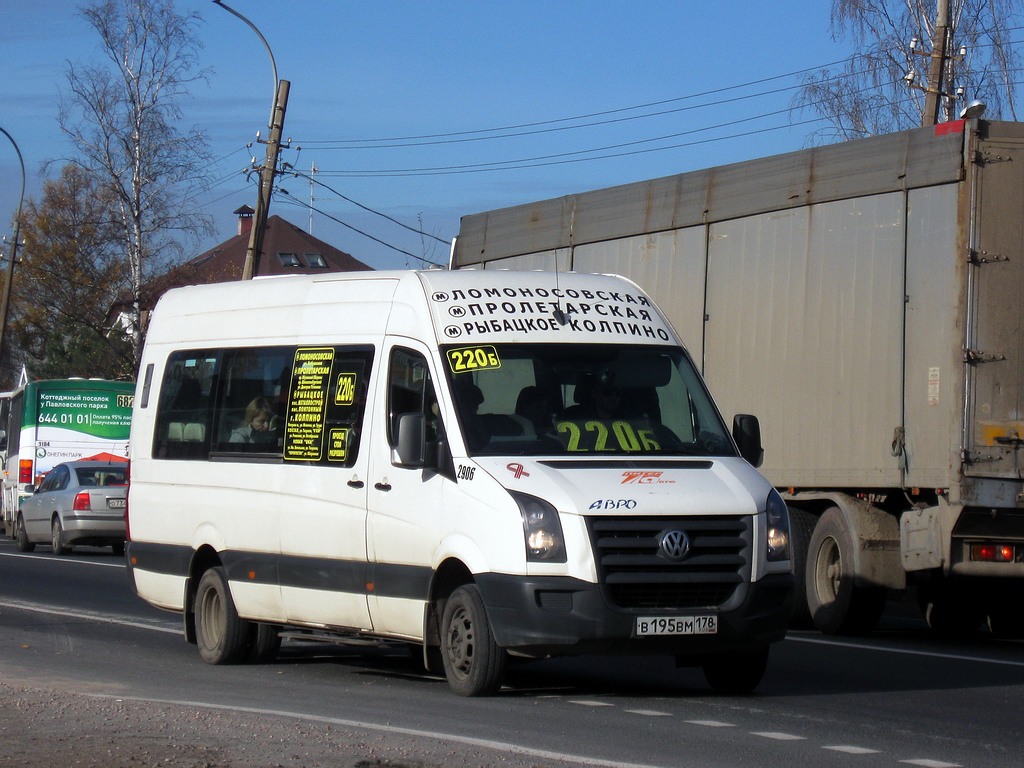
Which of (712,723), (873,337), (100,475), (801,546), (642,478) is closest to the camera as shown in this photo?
(712,723)

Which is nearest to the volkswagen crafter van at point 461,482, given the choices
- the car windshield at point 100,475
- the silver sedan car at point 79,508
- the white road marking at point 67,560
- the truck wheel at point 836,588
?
the truck wheel at point 836,588

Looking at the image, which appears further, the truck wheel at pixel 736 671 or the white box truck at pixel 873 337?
the white box truck at pixel 873 337

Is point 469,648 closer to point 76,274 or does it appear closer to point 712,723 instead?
point 712,723

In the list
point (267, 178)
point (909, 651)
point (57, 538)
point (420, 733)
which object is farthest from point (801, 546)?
point (267, 178)

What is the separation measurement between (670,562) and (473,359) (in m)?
1.77

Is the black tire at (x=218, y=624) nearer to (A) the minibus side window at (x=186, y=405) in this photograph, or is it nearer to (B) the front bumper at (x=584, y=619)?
(A) the minibus side window at (x=186, y=405)

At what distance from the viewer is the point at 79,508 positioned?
26.4 metres

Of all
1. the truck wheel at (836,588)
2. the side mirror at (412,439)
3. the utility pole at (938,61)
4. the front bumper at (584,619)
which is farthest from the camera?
the utility pole at (938,61)

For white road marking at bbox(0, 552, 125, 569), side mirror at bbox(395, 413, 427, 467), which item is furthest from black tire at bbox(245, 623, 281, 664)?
white road marking at bbox(0, 552, 125, 569)

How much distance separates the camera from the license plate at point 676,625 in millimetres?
9078

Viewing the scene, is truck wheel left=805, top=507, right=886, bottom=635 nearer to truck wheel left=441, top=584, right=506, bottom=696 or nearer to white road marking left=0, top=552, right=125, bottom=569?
truck wheel left=441, top=584, right=506, bottom=696

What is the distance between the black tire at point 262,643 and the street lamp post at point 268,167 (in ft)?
56.4

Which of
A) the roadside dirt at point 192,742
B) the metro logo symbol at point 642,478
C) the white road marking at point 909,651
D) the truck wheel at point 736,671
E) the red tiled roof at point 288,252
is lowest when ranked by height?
the roadside dirt at point 192,742

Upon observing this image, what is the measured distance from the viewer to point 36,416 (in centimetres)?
3350
